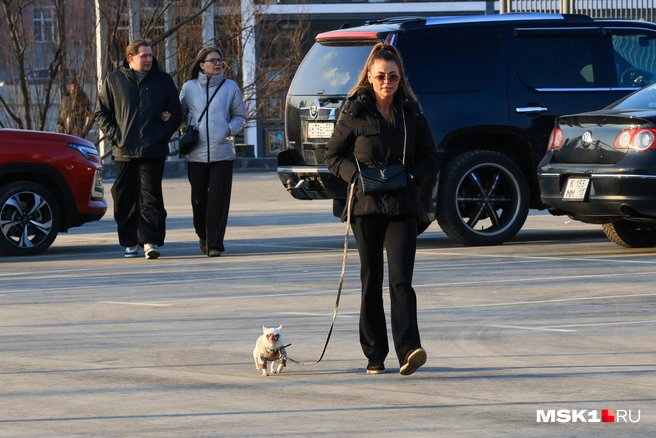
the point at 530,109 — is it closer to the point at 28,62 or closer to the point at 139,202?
the point at 139,202

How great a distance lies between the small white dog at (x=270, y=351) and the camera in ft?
24.0

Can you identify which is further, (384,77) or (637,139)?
(637,139)

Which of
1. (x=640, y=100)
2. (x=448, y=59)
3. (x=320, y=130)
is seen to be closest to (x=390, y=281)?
(x=320, y=130)

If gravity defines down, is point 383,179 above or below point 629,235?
above

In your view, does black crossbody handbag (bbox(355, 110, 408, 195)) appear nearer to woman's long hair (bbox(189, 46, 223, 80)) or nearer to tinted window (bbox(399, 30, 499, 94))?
tinted window (bbox(399, 30, 499, 94))

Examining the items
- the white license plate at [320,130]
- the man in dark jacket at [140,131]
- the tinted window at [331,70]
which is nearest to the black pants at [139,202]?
the man in dark jacket at [140,131]

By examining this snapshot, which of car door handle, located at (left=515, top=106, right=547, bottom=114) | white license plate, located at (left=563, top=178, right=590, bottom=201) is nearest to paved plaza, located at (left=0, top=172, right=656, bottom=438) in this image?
white license plate, located at (left=563, top=178, right=590, bottom=201)

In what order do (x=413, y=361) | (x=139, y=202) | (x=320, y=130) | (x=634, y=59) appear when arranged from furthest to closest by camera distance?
(x=634, y=59), (x=139, y=202), (x=320, y=130), (x=413, y=361)

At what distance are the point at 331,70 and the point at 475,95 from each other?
1.39 meters

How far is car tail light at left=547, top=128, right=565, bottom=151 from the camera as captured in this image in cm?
1295

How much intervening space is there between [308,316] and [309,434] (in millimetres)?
3521

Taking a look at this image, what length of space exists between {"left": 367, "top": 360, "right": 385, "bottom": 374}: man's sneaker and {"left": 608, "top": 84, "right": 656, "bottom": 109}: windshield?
6.25 meters

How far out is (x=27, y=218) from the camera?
14047mm

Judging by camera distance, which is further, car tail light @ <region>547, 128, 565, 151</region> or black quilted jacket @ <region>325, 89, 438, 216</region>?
car tail light @ <region>547, 128, 565, 151</region>
